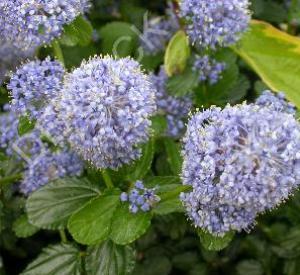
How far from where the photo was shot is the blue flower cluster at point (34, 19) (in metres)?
1.42

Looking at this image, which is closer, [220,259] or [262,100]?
[262,100]

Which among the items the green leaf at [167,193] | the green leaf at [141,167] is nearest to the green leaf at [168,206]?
the green leaf at [167,193]

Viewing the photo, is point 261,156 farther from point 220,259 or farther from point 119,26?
point 119,26

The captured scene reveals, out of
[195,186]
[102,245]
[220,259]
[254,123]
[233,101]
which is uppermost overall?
[254,123]

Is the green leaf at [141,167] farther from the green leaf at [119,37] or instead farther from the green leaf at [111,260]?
the green leaf at [119,37]

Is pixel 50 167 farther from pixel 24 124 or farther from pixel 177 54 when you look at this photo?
pixel 177 54

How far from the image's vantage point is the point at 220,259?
6.10 ft

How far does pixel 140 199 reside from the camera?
4.57 feet

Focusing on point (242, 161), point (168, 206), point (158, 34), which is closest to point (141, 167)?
point (168, 206)

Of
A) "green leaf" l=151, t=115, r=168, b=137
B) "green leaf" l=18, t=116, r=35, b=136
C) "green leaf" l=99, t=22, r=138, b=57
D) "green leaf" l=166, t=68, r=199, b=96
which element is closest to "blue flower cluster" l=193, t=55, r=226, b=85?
"green leaf" l=166, t=68, r=199, b=96

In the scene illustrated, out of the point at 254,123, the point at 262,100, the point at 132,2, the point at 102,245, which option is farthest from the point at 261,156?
the point at 132,2

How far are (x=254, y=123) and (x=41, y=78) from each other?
1.73 ft

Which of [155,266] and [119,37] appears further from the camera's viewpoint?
[119,37]

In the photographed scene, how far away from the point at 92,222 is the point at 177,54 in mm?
615
